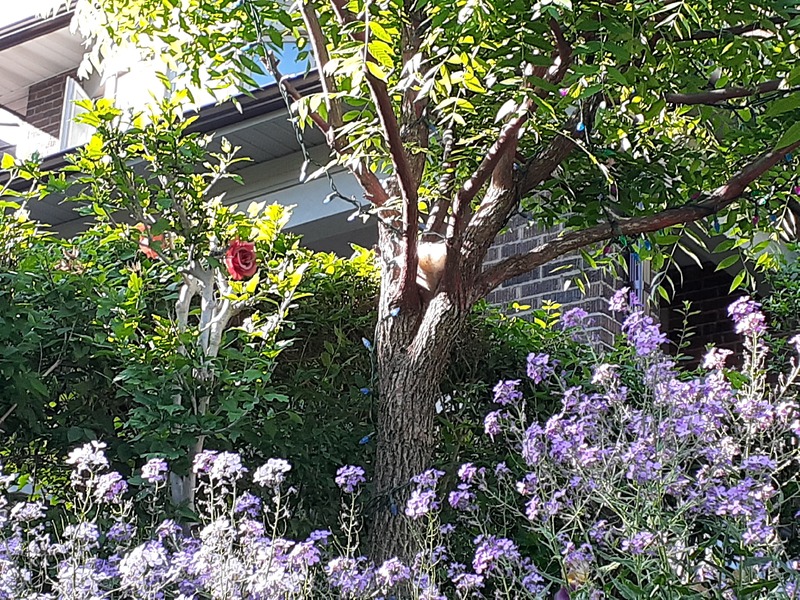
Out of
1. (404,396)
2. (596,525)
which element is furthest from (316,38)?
(596,525)

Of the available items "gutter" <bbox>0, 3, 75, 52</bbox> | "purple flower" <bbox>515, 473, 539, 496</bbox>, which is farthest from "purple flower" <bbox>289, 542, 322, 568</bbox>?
"gutter" <bbox>0, 3, 75, 52</bbox>

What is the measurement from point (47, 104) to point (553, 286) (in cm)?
793

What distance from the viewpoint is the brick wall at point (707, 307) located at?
22.6 feet

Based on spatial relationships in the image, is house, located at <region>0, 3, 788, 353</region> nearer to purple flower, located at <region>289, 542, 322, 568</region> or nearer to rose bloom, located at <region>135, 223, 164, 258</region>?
rose bloom, located at <region>135, 223, 164, 258</region>

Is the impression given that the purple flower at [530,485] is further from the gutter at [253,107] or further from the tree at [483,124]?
the gutter at [253,107]

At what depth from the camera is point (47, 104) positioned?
10883 millimetres

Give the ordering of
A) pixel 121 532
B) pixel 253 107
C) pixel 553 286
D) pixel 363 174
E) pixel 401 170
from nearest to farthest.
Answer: pixel 121 532, pixel 401 170, pixel 363 174, pixel 553 286, pixel 253 107

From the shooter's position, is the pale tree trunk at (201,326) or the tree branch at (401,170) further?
the pale tree trunk at (201,326)

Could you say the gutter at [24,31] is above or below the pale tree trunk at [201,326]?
above

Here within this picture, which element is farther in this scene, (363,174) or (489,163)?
(363,174)

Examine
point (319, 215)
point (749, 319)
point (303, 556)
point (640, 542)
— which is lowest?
point (640, 542)

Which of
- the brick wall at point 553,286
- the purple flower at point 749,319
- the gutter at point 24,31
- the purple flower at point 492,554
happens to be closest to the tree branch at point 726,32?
the purple flower at point 749,319

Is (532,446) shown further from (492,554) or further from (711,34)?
(711,34)

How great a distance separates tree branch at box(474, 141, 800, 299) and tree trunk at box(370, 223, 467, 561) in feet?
0.61
